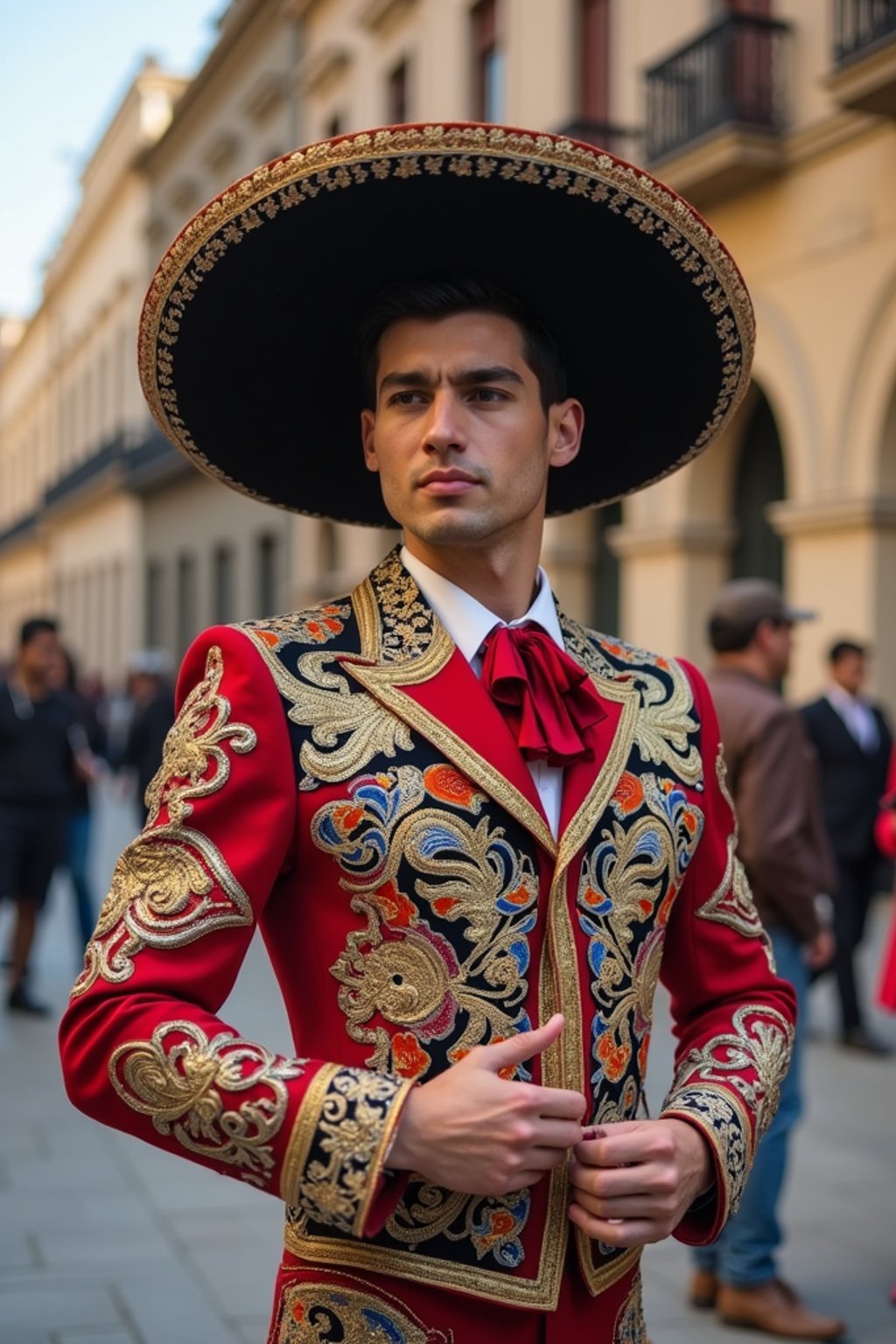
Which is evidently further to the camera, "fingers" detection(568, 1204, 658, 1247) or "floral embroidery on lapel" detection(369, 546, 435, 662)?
"floral embroidery on lapel" detection(369, 546, 435, 662)

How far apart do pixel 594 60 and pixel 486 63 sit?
2302 millimetres

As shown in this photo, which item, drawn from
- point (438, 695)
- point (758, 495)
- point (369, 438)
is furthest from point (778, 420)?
point (438, 695)

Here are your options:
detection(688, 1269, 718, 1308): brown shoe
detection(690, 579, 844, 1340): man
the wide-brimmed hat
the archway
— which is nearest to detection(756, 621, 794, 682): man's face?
detection(690, 579, 844, 1340): man

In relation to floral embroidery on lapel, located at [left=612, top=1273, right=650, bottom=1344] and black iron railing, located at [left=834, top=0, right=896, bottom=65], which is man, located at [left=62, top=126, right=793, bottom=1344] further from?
black iron railing, located at [left=834, top=0, right=896, bottom=65]

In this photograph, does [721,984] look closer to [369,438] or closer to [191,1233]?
[369,438]

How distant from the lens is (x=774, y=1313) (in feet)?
→ 13.4

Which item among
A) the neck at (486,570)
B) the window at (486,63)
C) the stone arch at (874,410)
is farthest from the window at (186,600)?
the neck at (486,570)

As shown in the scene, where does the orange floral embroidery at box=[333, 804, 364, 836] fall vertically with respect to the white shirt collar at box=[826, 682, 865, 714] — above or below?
below

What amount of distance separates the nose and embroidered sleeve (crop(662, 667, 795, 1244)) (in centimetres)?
53

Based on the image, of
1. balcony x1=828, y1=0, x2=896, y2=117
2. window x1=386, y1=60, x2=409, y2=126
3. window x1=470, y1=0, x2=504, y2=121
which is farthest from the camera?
window x1=386, y1=60, x2=409, y2=126

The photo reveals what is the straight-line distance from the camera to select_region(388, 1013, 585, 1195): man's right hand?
5.08ft

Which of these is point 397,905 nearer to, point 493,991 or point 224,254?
point 493,991

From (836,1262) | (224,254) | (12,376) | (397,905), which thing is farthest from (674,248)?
(12,376)

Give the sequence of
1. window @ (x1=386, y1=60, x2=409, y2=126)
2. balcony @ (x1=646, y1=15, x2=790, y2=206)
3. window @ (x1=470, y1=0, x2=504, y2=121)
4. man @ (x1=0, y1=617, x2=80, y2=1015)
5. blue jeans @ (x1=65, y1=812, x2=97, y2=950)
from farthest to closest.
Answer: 1. window @ (x1=386, y1=60, x2=409, y2=126)
2. window @ (x1=470, y1=0, x2=504, y2=121)
3. balcony @ (x1=646, y1=15, x2=790, y2=206)
4. blue jeans @ (x1=65, y1=812, x2=97, y2=950)
5. man @ (x1=0, y1=617, x2=80, y2=1015)
